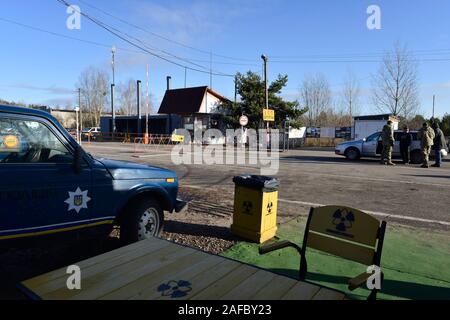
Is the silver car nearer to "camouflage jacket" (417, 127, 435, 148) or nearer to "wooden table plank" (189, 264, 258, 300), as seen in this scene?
"camouflage jacket" (417, 127, 435, 148)

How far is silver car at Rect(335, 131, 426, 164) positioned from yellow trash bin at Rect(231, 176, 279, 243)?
49.8ft

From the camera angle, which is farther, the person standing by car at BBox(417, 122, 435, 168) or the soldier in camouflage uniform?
the soldier in camouflage uniform

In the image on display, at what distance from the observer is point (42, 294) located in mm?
2137

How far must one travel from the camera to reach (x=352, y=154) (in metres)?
19.8

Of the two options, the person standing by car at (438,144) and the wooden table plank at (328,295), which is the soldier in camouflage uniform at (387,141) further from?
the wooden table plank at (328,295)

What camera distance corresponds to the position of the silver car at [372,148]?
1816 cm

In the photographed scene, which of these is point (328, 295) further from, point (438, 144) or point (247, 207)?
point (438, 144)

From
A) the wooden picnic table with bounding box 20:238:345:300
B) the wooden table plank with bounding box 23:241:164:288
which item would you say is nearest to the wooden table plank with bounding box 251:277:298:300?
the wooden picnic table with bounding box 20:238:345:300

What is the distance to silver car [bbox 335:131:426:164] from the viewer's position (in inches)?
715

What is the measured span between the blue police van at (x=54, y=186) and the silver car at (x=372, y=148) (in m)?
16.8

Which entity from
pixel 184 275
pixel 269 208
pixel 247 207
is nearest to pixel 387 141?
pixel 269 208

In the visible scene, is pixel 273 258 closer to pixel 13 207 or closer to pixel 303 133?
pixel 13 207
